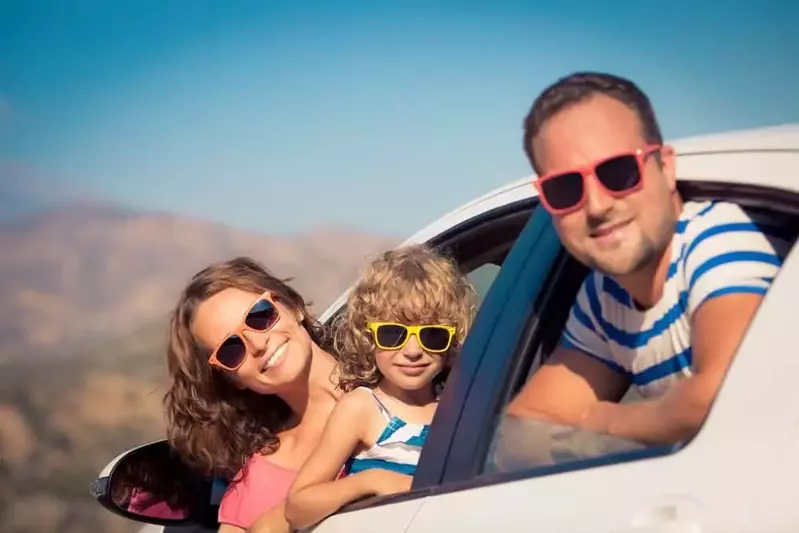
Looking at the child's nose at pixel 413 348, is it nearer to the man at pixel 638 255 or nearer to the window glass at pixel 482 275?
the window glass at pixel 482 275

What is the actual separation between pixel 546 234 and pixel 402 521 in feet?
2.06

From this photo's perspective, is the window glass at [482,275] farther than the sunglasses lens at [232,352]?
Yes

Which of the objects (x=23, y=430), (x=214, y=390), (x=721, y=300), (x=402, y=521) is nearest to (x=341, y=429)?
(x=402, y=521)

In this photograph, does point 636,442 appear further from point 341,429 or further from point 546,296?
point 341,429

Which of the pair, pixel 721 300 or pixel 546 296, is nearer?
pixel 721 300

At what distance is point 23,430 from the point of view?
1041 cm

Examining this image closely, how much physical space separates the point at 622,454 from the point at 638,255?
12.8 inches

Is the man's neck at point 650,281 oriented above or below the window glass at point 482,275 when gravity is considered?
above

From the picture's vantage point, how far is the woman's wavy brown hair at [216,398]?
9.20 ft

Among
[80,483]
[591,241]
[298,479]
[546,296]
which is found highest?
[591,241]

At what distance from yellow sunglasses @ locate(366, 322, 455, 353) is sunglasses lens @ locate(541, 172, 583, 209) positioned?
785mm

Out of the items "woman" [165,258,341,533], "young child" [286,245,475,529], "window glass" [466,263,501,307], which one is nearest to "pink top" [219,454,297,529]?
"woman" [165,258,341,533]

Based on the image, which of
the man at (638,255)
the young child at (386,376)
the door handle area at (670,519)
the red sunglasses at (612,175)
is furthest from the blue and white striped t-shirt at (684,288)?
the young child at (386,376)

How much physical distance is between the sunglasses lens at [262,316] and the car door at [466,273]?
0.36 meters
